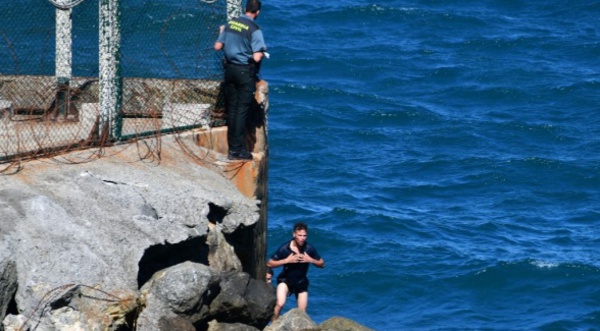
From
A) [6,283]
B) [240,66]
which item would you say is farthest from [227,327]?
[240,66]

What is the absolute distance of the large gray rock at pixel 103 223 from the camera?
444 inches

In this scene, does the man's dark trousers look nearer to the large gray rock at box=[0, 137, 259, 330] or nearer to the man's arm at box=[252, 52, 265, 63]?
the man's arm at box=[252, 52, 265, 63]

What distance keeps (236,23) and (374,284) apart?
27.2ft

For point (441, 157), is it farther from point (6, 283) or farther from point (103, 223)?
point (6, 283)

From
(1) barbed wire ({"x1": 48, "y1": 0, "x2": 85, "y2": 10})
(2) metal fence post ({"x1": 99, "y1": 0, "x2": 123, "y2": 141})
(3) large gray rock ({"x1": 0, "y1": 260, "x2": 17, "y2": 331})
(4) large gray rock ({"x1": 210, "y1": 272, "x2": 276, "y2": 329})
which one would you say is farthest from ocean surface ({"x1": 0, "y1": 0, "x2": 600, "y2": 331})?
(3) large gray rock ({"x1": 0, "y1": 260, "x2": 17, "y2": 331})

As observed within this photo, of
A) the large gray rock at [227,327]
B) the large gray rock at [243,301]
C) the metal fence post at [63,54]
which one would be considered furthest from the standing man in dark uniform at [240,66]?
the large gray rock at [227,327]

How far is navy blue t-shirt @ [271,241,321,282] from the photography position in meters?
14.9

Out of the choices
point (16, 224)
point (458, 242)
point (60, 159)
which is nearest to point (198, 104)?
point (60, 159)

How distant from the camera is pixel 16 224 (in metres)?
11.6

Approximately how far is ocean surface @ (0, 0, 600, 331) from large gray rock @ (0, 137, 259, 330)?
174 centimetres

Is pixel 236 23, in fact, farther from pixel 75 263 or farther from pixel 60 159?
pixel 75 263

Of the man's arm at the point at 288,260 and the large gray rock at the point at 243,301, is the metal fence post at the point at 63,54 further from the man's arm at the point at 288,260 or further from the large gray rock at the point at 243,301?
the large gray rock at the point at 243,301

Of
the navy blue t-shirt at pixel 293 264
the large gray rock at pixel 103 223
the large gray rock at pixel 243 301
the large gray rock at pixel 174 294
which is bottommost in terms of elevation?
the navy blue t-shirt at pixel 293 264

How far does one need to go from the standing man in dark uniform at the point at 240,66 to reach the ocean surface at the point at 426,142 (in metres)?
0.80
